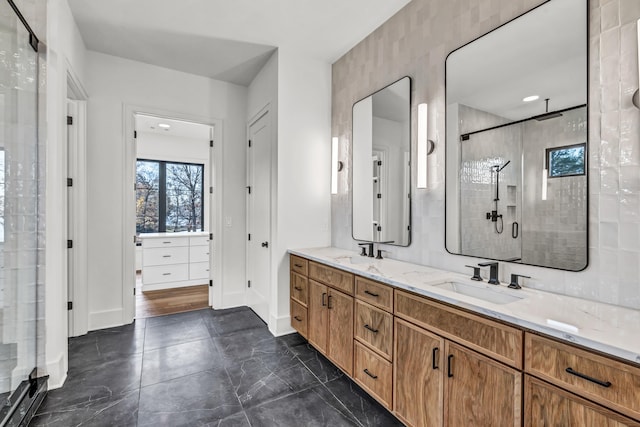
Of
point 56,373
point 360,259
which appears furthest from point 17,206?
point 360,259

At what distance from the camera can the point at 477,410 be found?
1.33 meters

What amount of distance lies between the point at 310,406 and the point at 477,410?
1.08 metres

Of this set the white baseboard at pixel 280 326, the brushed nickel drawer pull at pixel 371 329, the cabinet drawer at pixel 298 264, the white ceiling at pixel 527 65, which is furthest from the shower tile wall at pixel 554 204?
the white baseboard at pixel 280 326

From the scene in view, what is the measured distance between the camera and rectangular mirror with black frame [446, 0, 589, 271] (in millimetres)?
1480

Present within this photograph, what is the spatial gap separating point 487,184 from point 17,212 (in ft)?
9.10

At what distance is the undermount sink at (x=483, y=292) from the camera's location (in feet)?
5.14

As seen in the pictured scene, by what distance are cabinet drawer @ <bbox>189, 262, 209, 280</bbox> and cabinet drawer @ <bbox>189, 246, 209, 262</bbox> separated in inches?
2.7

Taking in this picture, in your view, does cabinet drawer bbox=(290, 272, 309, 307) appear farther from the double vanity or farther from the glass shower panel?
the glass shower panel

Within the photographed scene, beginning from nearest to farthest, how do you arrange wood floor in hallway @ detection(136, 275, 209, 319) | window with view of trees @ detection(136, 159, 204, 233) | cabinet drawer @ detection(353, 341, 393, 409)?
cabinet drawer @ detection(353, 341, 393, 409)
wood floor in hallway @ detection(136, 275, 209, 319)
window with view of trees @ detection(136, 159, 204, 233)

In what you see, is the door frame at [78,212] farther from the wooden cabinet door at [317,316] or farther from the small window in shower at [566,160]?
the small window in shower at [566,160]

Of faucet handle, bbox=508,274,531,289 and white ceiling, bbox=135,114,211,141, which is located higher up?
white ceiling, bbox=135,114,211,141

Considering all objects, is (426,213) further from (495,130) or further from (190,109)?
(190,109)

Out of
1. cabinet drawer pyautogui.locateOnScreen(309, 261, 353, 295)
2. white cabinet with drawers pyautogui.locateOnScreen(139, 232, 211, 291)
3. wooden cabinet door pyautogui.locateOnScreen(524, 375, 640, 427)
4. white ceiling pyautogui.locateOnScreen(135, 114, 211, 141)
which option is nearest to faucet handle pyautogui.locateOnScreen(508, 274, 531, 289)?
wooden cabinet door pyautogui.locateOnScreen(524, 375, 640, 427)

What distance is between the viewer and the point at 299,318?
2885mm
